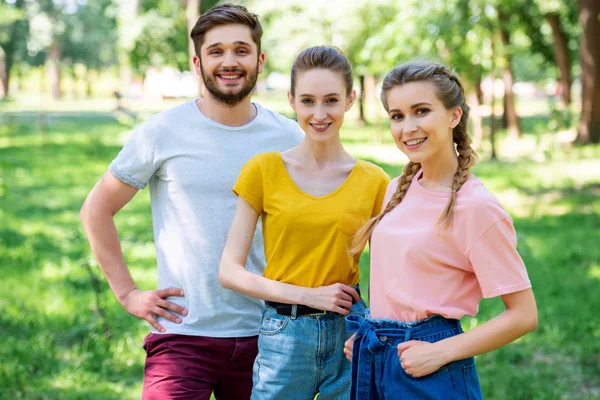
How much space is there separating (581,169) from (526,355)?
35.3 feet

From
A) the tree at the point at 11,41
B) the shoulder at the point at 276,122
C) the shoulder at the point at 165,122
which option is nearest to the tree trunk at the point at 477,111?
the shoulder at the point at 276,122

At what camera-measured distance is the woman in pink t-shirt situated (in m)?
2.23

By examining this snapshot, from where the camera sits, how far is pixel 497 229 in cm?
222

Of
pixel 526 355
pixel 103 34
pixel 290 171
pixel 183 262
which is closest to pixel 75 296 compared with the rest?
pixel 526 355

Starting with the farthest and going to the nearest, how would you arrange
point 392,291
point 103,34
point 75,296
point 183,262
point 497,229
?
point 103,34 < point 75,296 < point 183,262 < point 392,291 < point 497,229

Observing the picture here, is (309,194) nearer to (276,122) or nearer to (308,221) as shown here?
(308,221)

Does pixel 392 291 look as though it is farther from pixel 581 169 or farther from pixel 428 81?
pixel 581 169

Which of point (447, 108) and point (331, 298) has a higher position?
point (447, 108)

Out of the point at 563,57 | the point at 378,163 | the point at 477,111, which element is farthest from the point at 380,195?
the point at 563,57

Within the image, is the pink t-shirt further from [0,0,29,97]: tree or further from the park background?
[0,0,29,97]: tree

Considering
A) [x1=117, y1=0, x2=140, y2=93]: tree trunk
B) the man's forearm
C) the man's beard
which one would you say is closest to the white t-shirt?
the man's beard

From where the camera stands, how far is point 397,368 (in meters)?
2.37

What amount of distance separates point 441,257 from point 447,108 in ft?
1.56

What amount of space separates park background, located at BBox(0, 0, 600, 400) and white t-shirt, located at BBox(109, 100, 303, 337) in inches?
13.4
